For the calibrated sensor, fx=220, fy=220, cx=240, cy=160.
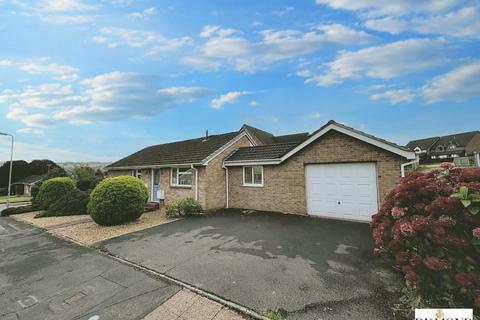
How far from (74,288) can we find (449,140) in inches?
2768

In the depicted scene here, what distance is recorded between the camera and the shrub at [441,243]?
3.24 m

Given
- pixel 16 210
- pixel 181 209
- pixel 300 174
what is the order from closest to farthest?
pixel 300 174
pixel 181 209
pixel 16 210

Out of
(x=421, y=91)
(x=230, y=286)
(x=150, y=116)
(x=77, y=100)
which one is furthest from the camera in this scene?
(x=150, y=116)

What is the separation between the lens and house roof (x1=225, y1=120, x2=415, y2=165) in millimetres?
8602

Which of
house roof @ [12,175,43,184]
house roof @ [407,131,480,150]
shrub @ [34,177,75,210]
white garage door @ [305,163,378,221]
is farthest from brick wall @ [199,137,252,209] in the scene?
house roof @ [407,131,480,150]

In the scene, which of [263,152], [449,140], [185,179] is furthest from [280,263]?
[449,140]

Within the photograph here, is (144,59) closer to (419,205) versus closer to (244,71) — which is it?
(244,71)

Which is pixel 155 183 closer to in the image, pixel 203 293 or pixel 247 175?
pixel 247 175

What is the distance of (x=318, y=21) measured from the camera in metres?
9.97

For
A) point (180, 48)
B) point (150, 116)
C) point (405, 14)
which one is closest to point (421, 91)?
point (405, 14)

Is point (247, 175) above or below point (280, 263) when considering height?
above

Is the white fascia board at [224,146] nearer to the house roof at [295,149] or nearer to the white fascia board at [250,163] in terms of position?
the house roof at [295,149]

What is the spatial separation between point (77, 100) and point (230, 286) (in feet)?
58.4

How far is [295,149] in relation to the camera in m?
11.0
